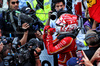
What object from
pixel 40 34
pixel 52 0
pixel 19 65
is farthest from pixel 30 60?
pixel 52 0

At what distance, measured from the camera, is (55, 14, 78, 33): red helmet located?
2.08m

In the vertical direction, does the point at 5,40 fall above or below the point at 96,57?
above

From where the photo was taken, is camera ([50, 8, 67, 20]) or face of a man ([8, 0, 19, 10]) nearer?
face of a man ([8, 0, 19, 10])

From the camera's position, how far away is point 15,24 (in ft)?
6.57

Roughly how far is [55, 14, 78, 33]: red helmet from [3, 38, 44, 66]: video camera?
38 cm

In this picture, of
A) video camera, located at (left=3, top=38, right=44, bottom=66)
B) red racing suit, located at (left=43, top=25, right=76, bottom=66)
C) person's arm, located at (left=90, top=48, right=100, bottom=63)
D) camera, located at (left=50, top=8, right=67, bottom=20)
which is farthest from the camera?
camera, located at (left=50, top=8, right=67, bottom=20)

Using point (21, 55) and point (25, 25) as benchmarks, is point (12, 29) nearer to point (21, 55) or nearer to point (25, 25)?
point (25, 25)

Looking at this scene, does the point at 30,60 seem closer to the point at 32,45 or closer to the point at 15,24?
the point at 32,45

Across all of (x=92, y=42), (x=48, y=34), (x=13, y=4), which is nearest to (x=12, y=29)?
(x=13, y=4)

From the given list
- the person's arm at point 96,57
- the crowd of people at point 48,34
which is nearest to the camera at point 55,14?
the crowd of people at point 48,34

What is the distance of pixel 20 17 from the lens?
6.62 feet

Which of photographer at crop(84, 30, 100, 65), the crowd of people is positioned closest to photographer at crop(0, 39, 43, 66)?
the crowd of people

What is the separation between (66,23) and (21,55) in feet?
2.25

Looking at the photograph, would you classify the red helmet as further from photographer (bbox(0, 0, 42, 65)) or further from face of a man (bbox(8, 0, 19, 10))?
face of a man (bbox(8, 0, 19, 10))
